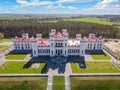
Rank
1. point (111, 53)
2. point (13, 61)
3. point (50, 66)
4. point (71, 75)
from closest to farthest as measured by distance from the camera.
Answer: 1. point (71, 75)
2. point (50, 66)
3. point (13, 61)
4. point (111, 53)

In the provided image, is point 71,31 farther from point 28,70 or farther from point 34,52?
point 28,70

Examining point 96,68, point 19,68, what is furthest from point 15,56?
point 96,68

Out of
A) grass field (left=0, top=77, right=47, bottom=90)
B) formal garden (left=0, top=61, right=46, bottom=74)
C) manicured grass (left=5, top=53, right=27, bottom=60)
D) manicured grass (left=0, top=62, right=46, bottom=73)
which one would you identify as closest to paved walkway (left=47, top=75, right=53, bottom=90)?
grass field (left=0, top=77, right=47, bottom=90)

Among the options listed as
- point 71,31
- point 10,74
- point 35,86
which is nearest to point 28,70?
point 10,74

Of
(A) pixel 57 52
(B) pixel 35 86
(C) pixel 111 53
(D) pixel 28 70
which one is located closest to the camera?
(B) pixel 35 86

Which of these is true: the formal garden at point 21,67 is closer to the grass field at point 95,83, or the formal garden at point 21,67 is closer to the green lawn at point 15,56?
the green lawn at point 15,56

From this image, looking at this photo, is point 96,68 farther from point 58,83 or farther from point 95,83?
point 58,83

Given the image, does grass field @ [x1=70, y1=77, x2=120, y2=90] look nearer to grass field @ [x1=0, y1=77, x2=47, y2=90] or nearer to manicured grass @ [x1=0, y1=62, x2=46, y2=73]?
grass field @ [x1=0, y1=77, x2=47, y2=90]
